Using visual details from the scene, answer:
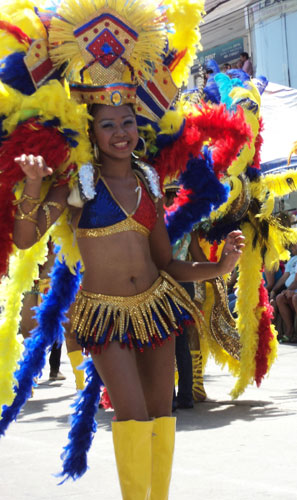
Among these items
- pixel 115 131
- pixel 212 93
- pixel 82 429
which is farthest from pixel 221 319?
pixel 115 131

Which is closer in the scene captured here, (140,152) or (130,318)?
(130,318)

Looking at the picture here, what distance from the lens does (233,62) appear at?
65.2 feet

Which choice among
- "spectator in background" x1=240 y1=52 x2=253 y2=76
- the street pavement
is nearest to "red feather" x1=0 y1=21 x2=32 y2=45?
the street pavement

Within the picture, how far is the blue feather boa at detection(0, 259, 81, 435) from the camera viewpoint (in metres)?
3.92

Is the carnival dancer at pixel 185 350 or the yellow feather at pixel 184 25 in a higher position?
the yellow feather at pixel 184 25

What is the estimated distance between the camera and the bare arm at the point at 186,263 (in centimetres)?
356

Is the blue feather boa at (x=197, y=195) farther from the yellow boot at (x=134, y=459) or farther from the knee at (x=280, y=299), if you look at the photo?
the knee at (x=280, y=299)

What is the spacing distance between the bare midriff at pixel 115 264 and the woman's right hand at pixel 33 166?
0.41 meters

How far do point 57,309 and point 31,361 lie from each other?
267mm

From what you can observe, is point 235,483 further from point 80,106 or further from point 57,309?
point 80,106

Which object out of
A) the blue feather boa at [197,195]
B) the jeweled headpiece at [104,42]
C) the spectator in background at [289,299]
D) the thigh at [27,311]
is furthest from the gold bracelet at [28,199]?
the spectator in background at [289,299]

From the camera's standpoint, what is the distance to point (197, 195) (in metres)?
3.99

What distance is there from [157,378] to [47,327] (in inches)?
31.5

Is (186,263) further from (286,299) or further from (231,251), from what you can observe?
(286,299)
